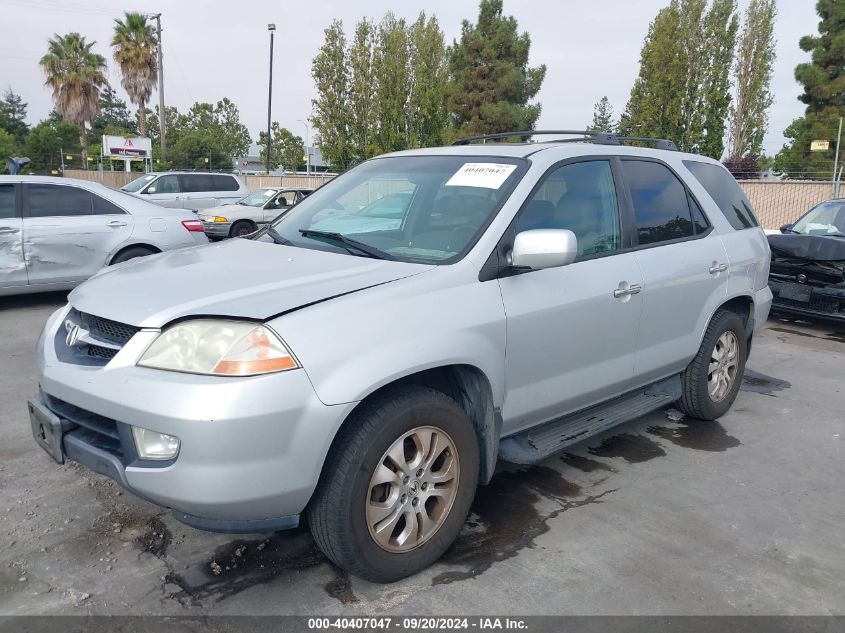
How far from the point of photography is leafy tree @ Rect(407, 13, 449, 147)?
1193 inches

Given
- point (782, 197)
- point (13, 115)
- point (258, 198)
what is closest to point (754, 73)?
point (782, 197)

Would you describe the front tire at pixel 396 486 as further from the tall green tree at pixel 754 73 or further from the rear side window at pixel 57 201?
the tall green tree at pixel 754 73

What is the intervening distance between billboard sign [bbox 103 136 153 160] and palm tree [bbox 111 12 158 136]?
13.3 ft

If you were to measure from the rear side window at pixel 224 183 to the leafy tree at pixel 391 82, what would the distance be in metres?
11.7

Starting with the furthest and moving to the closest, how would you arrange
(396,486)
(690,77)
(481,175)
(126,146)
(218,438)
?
(126,146) < (690,77) < (481,175) < (396,486) < (218,438)

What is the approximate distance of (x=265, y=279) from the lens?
284 centimetres

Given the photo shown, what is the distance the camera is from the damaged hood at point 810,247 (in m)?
7.42

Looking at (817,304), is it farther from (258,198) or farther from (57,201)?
(258,198)

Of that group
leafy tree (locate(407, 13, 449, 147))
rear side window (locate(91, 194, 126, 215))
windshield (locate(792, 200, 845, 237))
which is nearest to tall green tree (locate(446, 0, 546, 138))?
leafy tree (locate(407, 13, 449, 147))

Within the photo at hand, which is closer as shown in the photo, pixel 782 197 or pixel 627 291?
pixel 627 291

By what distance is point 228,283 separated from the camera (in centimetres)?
280

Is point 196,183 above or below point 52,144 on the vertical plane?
below

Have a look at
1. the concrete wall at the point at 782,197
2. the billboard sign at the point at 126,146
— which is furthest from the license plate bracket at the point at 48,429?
the billboard sign at the point at 126,146

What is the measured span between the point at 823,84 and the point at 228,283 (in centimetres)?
3738
